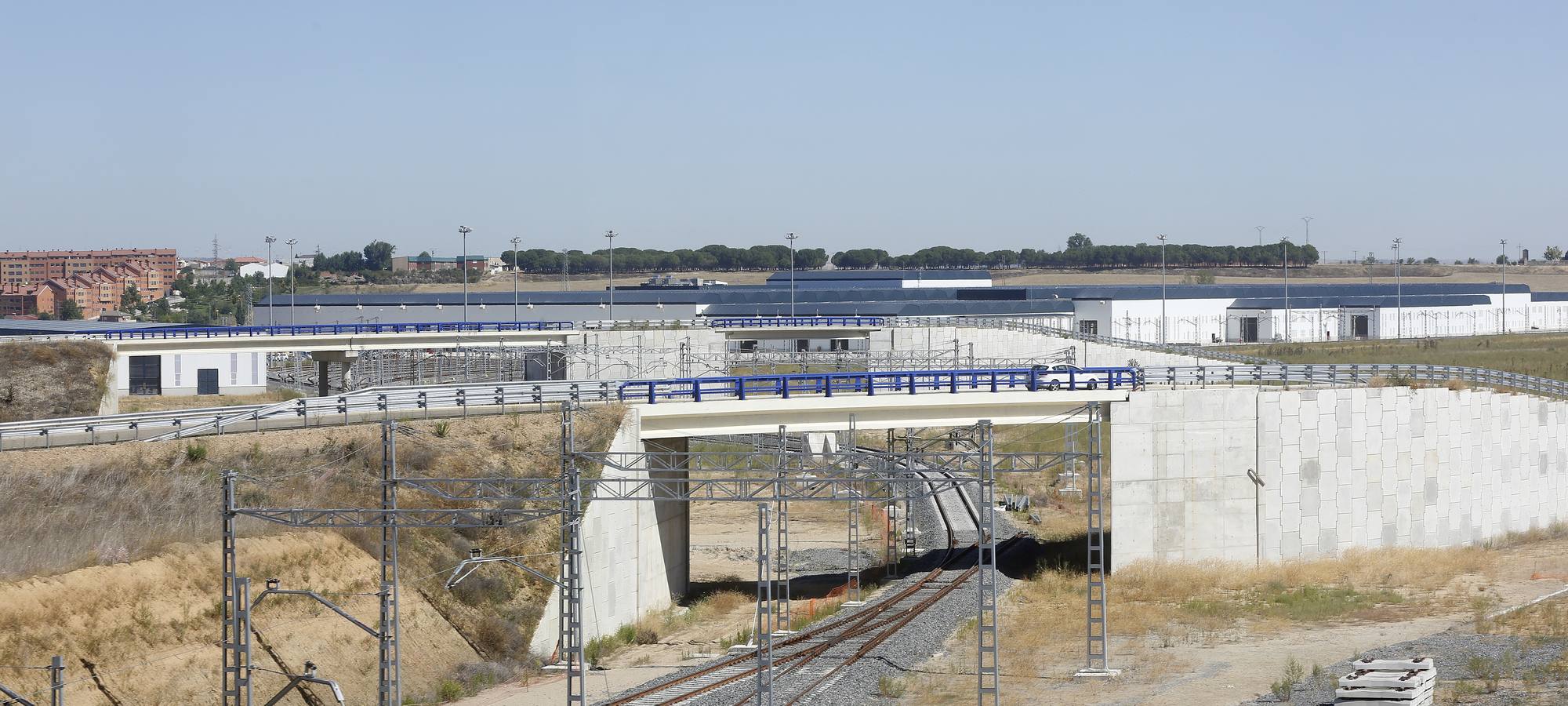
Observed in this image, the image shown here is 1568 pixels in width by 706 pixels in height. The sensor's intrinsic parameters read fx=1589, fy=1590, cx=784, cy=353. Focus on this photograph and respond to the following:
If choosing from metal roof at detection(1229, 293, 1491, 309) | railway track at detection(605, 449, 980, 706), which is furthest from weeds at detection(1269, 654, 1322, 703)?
metal roof at detection(1229, 293, 1491, 309)

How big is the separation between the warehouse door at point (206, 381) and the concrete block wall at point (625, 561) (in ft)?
183

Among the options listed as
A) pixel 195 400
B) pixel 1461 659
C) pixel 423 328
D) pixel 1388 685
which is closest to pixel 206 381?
pixel 195 400

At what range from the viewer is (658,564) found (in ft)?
155

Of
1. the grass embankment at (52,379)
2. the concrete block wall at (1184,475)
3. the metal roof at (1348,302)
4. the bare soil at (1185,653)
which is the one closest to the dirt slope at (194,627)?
the bare soil at (1185,653)

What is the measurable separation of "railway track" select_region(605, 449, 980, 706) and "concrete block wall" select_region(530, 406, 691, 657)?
5067mm

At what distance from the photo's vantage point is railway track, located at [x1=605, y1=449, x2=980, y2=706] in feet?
112

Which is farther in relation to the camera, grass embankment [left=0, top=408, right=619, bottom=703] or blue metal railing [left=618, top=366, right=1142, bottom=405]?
blue metal railing [left=618, top=366, right=1142, bottom=405]

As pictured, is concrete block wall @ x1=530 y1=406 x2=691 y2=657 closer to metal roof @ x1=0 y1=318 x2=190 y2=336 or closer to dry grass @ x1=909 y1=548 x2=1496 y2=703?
dry grass @ x1=909 y1=548 x2=1496 y2=703

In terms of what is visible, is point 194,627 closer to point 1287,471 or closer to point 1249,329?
point 1287,471

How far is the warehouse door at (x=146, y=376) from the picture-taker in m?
95.0

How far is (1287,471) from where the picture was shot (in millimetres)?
49188

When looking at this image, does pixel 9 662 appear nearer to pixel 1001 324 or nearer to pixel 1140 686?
pixel 1140 686

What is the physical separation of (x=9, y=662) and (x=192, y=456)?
10.7 m

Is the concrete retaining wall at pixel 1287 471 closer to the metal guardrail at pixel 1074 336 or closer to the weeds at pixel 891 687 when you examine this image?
the weeds at pixel 891 687
